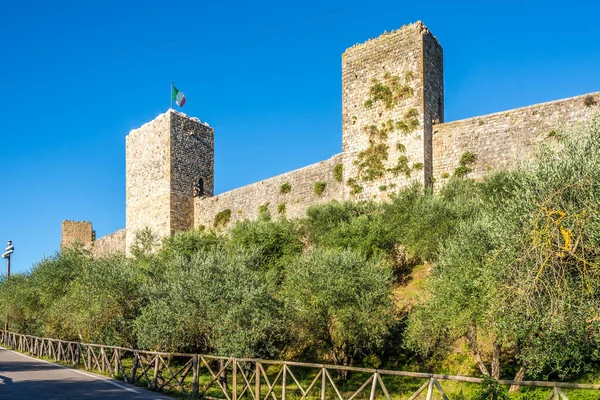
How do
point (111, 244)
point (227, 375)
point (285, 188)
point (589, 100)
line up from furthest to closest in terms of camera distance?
point (111, 244), point (285, 188), point (589, 100), point (227, 375)

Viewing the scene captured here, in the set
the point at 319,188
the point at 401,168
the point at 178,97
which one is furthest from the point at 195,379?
the point at 178,97

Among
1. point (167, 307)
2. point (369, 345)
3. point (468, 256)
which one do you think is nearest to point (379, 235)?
point (369, 345)

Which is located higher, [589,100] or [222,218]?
[589,100]

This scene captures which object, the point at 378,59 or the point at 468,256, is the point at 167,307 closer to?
the point at 468,256

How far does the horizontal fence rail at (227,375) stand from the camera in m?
11.0

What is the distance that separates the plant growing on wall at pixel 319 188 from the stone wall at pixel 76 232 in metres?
30.3

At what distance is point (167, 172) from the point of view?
3125 centimetres

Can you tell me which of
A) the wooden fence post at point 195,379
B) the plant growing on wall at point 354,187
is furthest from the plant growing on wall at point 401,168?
the wooden fence post at point 195,379

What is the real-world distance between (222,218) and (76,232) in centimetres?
2479

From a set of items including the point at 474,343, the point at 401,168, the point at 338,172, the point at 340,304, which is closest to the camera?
the point at 474,343

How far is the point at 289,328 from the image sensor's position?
1597 cm

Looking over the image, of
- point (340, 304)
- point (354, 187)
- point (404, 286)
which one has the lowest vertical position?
point (340, 304)

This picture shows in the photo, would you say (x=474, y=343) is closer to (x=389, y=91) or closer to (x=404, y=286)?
(x=404, y=286)

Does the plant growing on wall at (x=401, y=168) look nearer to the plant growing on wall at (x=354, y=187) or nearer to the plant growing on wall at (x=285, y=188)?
the plant growing on wall at (x=354, y=187)
